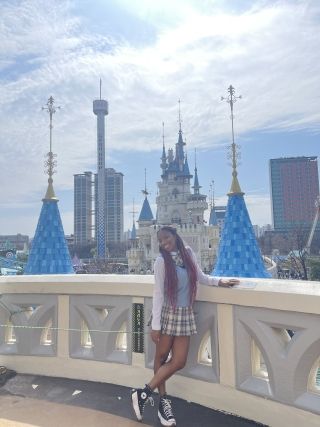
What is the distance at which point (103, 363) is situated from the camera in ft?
11.3

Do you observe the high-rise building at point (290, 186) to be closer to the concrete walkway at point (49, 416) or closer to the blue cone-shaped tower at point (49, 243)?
the blue cone-shaped tower at point (49, 243)

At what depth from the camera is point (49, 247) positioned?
36.3 ft

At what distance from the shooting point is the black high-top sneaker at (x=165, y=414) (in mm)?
2619

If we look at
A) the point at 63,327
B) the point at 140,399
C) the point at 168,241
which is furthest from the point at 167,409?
the point at 63,327

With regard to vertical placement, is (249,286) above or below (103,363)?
above

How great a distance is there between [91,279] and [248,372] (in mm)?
1508

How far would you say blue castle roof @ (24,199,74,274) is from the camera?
10.9 m

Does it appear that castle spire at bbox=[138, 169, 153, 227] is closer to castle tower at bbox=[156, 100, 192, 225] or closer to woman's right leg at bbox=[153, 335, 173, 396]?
castle tower at bbox=[156, 100, 192, 225]

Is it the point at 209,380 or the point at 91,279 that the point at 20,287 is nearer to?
the point at 91,279

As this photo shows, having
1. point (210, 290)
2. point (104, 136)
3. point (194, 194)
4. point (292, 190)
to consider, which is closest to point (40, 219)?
point (210, 290)

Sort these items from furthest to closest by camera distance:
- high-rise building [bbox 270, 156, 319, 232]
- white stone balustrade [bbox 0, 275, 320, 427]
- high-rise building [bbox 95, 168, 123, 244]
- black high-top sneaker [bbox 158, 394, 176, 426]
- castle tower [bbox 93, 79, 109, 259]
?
high-rise building [bbox 95, 168, 123, 244] → castle tower [bbox 93, 79, 109, 259] → high-rise building [bbox 270, 156, 319, 232] → black high-top sneaker [bbox 158, 394, 176, 426] → white stone balustrade [bbox 0, 275, 320, 427]

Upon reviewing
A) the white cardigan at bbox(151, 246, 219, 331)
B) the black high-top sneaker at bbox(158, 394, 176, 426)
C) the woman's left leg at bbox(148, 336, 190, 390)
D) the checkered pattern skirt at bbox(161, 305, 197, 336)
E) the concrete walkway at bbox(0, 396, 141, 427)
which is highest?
the white cardigan at bbox(151, 246, 219, 331)

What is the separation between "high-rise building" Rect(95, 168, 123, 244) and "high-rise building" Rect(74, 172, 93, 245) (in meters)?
4.63

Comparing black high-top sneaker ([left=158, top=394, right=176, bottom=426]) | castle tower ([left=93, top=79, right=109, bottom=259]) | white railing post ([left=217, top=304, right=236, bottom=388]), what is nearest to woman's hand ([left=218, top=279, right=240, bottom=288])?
white railing post ([left=217, top=304, right=236, bottom=388])
